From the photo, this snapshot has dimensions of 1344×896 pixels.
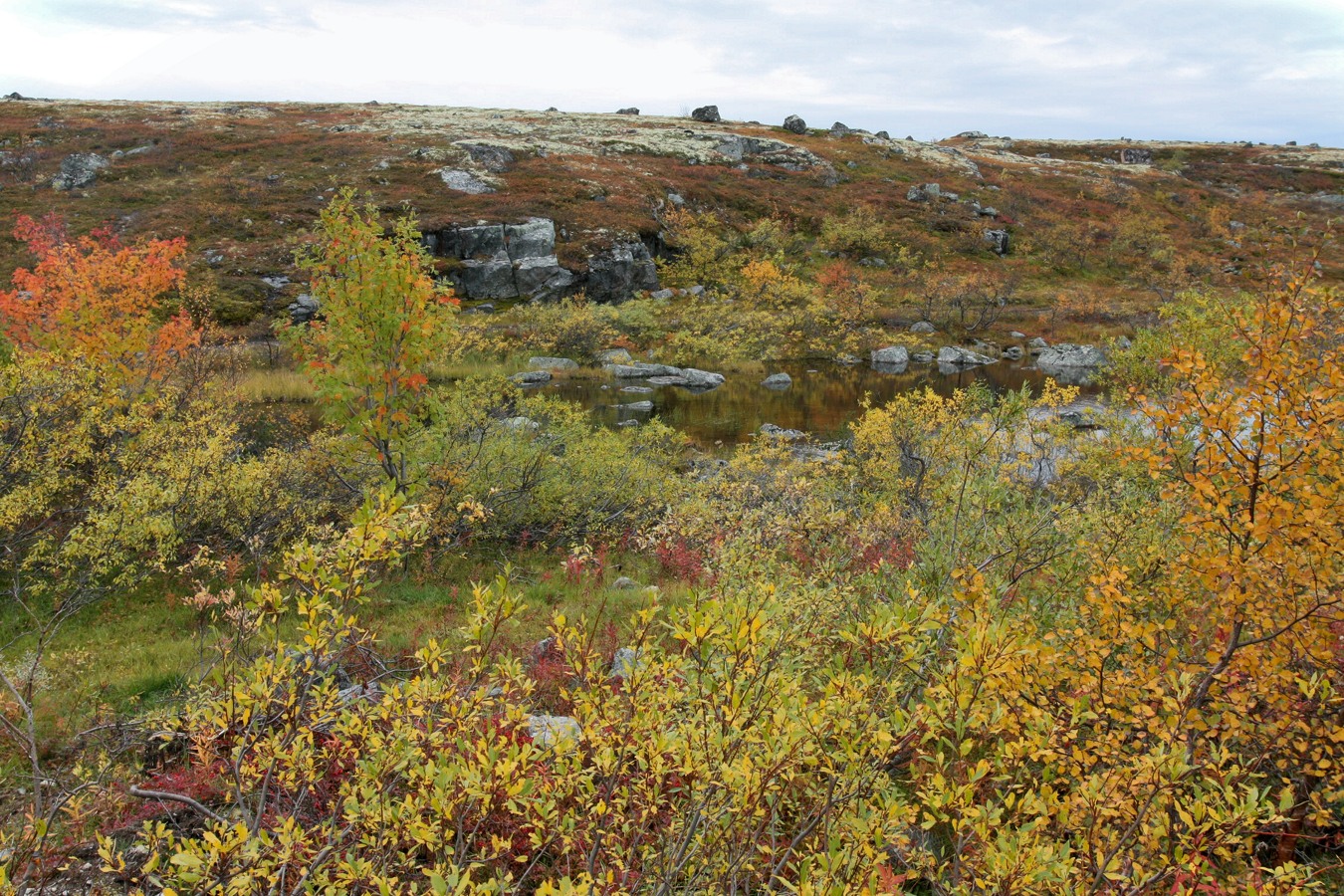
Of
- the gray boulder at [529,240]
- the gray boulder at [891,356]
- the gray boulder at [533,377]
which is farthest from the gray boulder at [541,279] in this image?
the gray boulder at [891,356]

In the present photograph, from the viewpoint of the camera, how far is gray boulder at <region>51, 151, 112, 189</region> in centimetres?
5009

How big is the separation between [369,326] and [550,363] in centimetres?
2750

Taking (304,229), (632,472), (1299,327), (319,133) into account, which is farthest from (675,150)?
(1299,327)

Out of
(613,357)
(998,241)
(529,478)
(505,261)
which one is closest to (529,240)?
(505,261)

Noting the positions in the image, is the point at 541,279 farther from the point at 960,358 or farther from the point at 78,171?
the point at 78,171

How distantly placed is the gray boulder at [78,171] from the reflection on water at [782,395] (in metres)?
Result: 41.9

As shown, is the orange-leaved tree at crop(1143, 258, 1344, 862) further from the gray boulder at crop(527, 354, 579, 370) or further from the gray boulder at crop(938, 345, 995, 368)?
the gray boulder at crop(938, 345, 995, 368)

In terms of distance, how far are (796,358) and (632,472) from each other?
30.5 m

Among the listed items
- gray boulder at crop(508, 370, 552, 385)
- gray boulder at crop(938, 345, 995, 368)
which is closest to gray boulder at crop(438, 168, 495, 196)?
gray boulder at crop(508, 370, 552, 385)

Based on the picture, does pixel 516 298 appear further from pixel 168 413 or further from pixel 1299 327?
pixel 1299 327

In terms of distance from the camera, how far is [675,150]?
74062 millimetres

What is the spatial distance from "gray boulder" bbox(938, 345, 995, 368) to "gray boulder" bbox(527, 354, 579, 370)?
2131cm

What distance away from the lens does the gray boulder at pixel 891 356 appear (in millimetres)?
41891

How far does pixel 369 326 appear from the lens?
9.71 m
